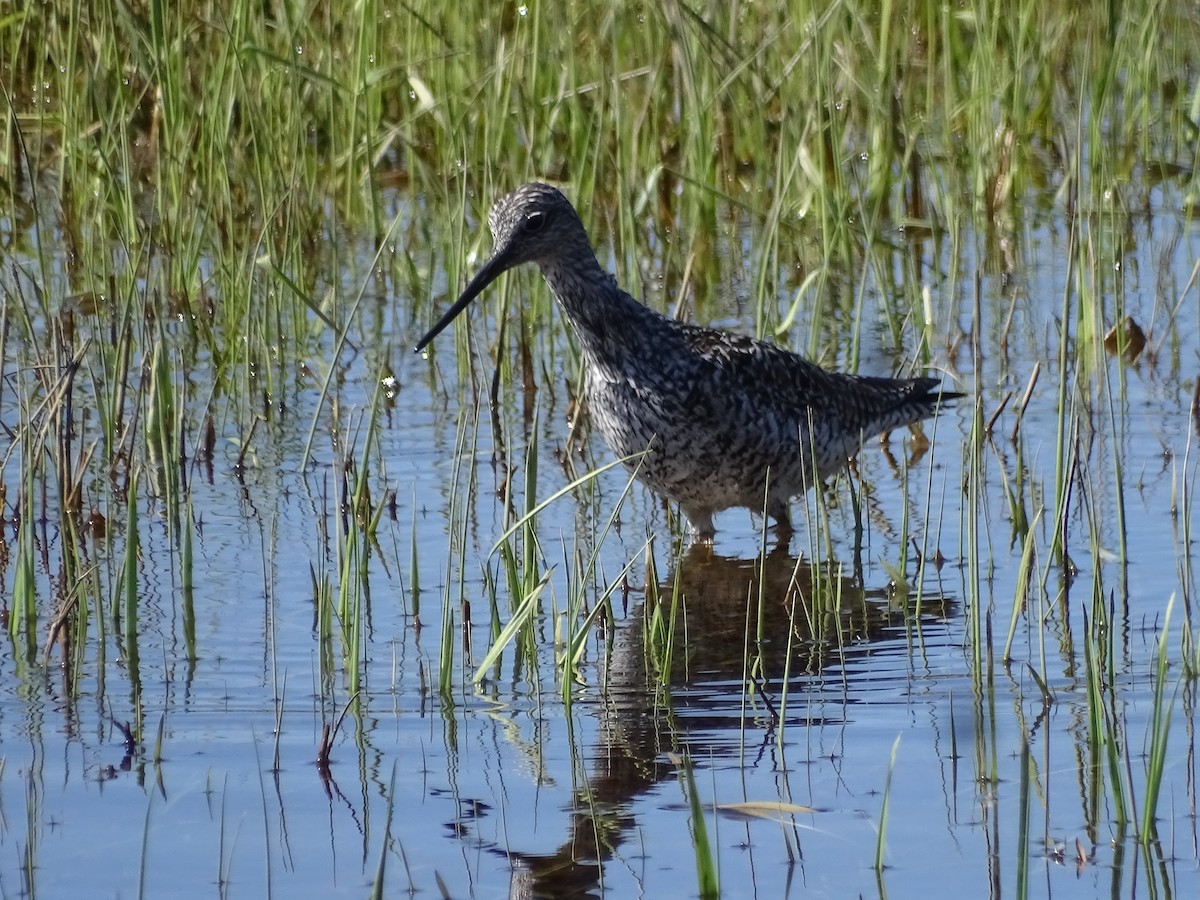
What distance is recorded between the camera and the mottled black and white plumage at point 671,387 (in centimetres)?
629

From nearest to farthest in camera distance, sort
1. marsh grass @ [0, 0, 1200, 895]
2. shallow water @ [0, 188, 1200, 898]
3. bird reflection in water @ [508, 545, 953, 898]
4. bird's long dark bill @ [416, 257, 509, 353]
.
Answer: shallow water @ [0, 188, 1200, 898] < bird reflection in water @ [508, 545, 953, 898] < marsh grass @ [0, 0, 1200, 895] < bird's long dark bill @ [416, 257, 509, 353]

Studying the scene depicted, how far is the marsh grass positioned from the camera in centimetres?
512

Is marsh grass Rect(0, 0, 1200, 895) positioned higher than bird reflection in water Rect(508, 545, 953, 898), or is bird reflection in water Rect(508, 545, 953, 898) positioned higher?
marsh grass Rect(0, 0, 1200, 895)

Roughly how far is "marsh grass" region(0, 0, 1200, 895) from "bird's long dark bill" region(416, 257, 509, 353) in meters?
0.41

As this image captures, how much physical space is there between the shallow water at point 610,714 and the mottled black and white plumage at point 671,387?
1.02 feet

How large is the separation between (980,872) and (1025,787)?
0.39 m

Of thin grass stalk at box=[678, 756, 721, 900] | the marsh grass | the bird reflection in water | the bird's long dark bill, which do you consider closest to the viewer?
thin grass stalk at box=[678, 756, 721, 900]

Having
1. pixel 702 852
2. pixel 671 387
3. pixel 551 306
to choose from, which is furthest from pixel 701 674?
pixel 551 306

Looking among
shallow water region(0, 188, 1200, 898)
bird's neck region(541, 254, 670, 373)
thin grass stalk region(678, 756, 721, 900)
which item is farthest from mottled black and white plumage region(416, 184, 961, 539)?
thin grass stalk region(678, 756, 721, 900)

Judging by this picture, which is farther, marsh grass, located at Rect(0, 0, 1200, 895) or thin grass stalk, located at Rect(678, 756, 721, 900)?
marsh grass, located at Rect(0, 0, 1200, 895)

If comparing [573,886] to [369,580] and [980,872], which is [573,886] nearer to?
[980,872]

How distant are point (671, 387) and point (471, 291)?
738mm

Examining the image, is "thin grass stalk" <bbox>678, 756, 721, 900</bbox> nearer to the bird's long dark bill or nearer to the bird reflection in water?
the bird reflection in water

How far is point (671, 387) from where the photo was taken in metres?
6.32
